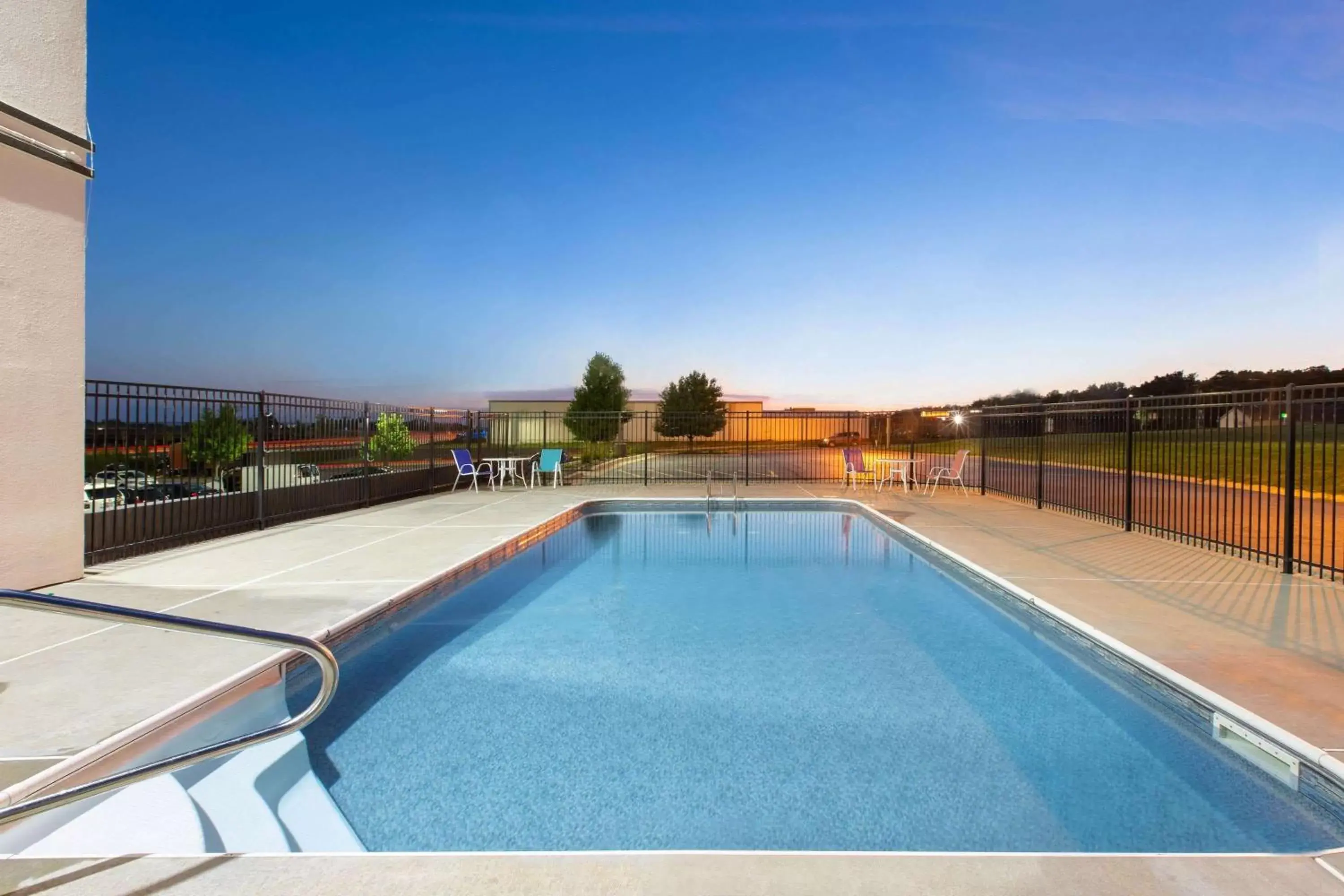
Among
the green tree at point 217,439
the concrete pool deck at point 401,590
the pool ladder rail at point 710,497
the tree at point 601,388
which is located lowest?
the concrete pool deck at point 401,590

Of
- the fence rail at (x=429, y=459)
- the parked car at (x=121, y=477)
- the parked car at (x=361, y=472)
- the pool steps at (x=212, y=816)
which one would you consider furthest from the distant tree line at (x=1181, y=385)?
the pool steps at (x=212, y=816)

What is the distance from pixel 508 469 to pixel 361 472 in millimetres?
4267

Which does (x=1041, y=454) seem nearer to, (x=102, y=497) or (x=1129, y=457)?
(x=1129, y=457)

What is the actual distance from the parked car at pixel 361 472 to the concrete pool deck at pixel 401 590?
1.75 m

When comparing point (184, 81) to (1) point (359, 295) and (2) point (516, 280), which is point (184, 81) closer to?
(1) point (359, 295)

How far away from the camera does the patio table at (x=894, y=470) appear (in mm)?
12836

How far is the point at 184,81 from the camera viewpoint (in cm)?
1023

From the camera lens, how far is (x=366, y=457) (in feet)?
33.7

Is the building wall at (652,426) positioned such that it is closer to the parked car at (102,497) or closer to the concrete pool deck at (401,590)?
the concrete pool deck at (401,590)

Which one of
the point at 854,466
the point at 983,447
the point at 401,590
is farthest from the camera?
the point at 854,466

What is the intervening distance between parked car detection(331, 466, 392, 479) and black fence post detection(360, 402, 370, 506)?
0.03 m

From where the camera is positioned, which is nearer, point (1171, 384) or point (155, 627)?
point (155, 627)

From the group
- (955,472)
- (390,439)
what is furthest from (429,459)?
(955,472)

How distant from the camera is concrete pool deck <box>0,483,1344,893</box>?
1.73 meters
